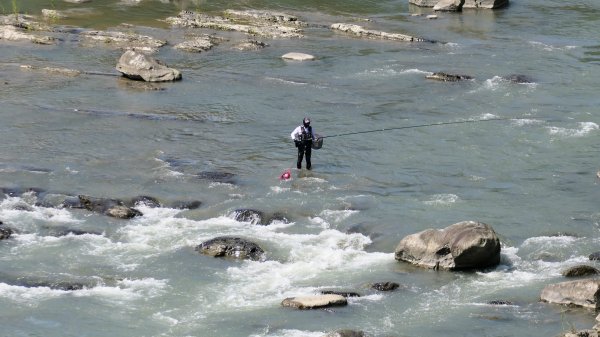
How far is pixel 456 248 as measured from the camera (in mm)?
18531

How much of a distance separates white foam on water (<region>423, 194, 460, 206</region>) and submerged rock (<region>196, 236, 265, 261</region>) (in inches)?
179

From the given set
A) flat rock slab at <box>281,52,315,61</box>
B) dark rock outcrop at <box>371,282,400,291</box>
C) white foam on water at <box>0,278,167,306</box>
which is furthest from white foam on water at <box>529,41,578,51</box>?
white foam on water at <box>0,278,167,306</box>

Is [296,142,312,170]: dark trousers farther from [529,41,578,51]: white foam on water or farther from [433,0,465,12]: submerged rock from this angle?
[433,0,465,12]: submerged rock

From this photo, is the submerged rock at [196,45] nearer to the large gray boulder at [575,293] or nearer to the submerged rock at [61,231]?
the submerged rock at [61,231]

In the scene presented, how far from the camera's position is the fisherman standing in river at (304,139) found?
2450 centimetres

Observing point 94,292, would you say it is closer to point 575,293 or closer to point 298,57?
point 575,293

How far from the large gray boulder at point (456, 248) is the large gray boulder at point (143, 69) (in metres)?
17.1

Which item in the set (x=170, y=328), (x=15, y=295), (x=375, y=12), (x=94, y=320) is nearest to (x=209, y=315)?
(x=170, y=328)

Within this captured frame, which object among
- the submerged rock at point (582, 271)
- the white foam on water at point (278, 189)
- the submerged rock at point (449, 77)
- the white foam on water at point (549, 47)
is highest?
the white foam on water at point (549, 47)

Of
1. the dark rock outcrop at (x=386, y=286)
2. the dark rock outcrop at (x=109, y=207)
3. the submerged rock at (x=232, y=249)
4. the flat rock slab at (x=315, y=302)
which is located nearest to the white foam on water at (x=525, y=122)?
the submerged rock at (x=232, y=249)

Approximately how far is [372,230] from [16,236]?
7117mm

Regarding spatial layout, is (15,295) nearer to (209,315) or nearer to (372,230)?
(209,315)

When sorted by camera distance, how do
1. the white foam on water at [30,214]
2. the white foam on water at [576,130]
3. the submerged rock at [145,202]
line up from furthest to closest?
the white foam on water at [576,130]
the submerged rock at [145,202]
the white foam on water at [30,214]

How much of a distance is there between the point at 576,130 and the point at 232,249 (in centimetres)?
1222
